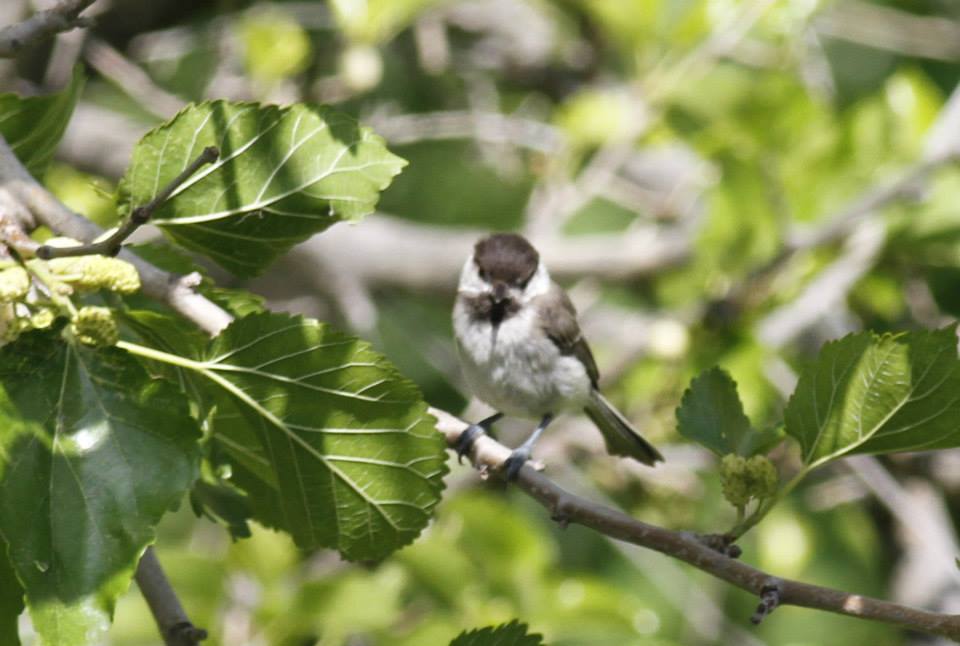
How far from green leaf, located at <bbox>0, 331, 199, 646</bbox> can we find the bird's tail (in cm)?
204

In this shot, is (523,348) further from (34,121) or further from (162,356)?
(162,356)

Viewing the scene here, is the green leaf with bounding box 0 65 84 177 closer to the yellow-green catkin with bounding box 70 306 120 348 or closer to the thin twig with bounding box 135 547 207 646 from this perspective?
the yellow-green catkin with bounding box 70 306 120 348

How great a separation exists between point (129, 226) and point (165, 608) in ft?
2.11

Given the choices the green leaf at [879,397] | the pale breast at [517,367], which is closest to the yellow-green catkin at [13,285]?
the green leaf at [879,397]

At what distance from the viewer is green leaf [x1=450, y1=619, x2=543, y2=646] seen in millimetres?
1802

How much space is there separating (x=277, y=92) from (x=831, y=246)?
2.12 m

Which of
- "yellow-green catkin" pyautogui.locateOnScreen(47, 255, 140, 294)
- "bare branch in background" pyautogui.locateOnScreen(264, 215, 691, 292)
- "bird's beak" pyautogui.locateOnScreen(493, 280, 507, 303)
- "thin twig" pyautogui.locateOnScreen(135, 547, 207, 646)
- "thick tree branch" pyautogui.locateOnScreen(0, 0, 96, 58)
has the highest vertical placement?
"thick tree branch" pyautogui.locateOnScreen(0, 0, 96, 58)

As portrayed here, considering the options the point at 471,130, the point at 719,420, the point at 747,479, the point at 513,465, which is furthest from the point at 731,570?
the point at 471,130

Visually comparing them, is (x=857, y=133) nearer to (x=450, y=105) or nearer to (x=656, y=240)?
(x=656, y=240)

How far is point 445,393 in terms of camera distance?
214 inches

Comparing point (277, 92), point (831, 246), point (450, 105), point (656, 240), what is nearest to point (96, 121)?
point (277, 92)

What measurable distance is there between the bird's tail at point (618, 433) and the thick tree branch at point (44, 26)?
7.12 feet

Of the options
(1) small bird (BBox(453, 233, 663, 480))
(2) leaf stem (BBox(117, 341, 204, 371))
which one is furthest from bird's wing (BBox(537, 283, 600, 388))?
(2) leaf stem (BBox(117, 341, 204, 371))

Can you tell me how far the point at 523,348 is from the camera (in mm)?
3607
